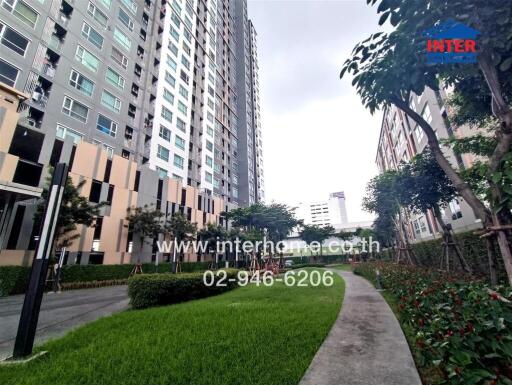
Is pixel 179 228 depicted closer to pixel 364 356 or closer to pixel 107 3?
pixel 364 356

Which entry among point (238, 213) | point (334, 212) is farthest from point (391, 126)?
point (334, 212)

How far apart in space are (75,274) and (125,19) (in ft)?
93.3

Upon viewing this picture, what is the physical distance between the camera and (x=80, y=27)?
74.6 ft

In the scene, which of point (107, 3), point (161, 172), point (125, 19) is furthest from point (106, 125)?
point (125, 19)

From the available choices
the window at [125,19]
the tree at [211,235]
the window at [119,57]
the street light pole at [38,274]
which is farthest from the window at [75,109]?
the street light pole at [38,274]

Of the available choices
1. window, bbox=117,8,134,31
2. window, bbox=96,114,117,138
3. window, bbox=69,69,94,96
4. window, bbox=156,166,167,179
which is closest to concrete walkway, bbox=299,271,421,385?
window, bbox=96,114,117,138

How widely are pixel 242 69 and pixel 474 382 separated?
66328 millimetres

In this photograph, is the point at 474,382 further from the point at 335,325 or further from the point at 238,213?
the point at 238,213

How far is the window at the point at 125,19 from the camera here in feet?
90.3

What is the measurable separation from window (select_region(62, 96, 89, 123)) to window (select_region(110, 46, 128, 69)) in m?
7.79

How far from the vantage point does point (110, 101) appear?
24.5m

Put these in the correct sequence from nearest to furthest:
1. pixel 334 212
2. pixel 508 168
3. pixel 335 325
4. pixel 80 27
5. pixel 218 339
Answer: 1. pixel 508 168
2. pixel 218 339
3. pixel 335 325
4. pixel 80 27
5. pixel 334 212

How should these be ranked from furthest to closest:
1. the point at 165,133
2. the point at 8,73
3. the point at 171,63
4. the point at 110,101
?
the point at 171,63 → the point at 165,133 → the point at 110,101 → the point at 8,73

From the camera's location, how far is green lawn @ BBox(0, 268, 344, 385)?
10.5ft
